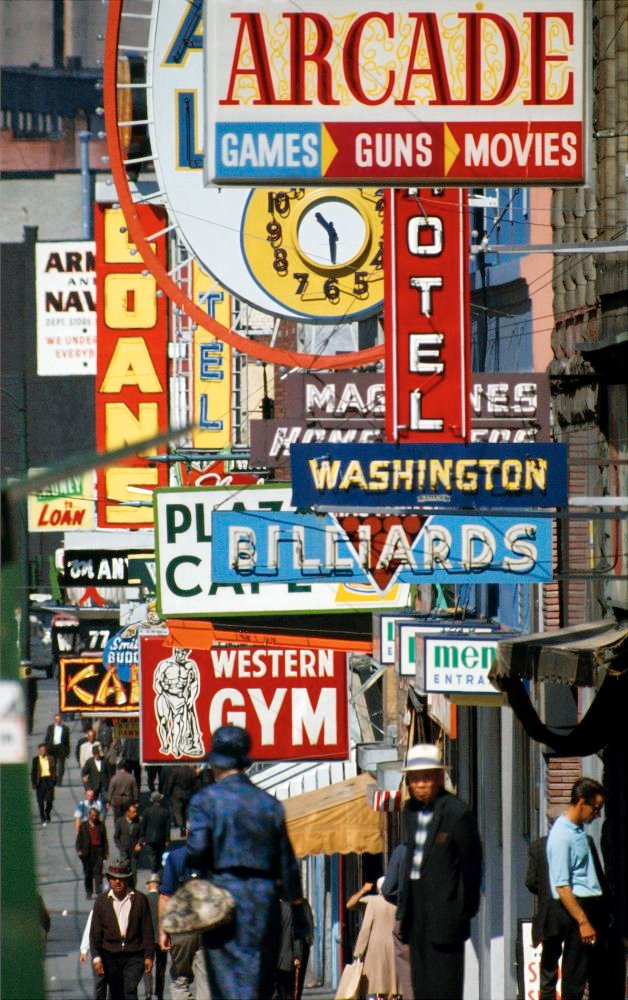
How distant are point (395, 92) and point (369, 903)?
6.25 m

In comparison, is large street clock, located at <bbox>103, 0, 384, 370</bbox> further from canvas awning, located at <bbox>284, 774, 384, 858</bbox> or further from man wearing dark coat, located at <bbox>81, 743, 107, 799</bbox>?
man wearing dark coat, located at <bbox>81, 743, 107, 799</bbox>

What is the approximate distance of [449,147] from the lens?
1261cm

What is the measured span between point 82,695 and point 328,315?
719 inches

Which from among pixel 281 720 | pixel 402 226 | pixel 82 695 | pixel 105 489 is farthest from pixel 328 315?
pixel 82 695

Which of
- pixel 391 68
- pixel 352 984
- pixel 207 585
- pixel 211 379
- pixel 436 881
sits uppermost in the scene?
pixel 391 68

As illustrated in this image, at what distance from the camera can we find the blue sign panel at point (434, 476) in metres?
13.3

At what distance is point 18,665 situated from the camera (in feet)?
26.1

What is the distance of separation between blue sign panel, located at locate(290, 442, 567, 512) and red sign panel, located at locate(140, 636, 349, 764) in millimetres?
6324

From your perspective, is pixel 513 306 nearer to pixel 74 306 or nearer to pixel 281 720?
pixel 281 720

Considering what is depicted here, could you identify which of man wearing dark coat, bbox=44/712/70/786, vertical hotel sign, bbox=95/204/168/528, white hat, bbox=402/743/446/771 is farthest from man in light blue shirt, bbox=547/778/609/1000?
man wearing dark coat, bbox=44/712/70/786

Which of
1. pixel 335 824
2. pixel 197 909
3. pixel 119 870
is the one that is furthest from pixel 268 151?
pixel 335 824

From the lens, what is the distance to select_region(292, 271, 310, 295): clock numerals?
17.4 metres

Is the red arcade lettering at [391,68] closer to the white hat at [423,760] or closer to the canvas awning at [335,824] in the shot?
the white hat at [423,760]

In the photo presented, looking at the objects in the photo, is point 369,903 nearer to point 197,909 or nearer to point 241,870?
point 241,870
